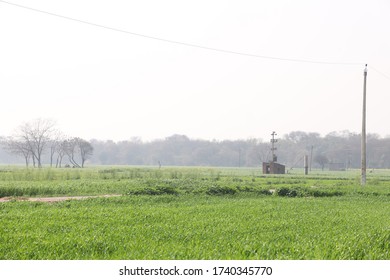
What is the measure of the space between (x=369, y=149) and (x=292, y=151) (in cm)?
1775

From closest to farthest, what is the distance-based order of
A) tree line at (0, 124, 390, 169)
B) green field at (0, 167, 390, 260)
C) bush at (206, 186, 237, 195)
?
green field at (0, 167, 390, 260) → bush at (206, 186, 237, 195) → tree line at (0, 124, 390, 169)

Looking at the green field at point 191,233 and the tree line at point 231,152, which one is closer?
the green field at point 191,233

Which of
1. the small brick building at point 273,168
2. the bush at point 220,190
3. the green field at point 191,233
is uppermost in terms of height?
the small brick building at point 273,168

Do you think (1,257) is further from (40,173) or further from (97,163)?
(97,163)

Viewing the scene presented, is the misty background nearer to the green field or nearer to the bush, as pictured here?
the bush

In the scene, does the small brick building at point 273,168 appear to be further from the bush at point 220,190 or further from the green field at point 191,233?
the green field at point 191,233

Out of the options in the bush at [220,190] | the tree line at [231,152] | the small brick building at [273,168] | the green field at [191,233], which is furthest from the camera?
the tree line at [231,152]

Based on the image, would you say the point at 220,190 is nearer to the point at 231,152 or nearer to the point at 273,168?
the point at 273,168

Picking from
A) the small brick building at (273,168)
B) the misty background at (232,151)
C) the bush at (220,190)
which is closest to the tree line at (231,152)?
Result: the misty background at (232,151)

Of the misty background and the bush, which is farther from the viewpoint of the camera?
the misty background

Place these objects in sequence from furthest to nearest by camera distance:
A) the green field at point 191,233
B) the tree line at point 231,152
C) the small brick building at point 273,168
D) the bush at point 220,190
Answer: the tree line at point 231,152 → the small brick building at point 273,168 → the bush at point 220,190 → the green field at point 191,233

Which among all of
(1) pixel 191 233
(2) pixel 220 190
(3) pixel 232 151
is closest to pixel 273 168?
(2) pixel 220 190

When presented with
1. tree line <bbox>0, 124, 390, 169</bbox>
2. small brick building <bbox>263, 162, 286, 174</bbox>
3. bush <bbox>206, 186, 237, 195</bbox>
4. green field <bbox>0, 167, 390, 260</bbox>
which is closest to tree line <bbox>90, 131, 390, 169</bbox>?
tree line <bbox>0, 124, 390, 169</bbox>

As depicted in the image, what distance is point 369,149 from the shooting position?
375 ft
